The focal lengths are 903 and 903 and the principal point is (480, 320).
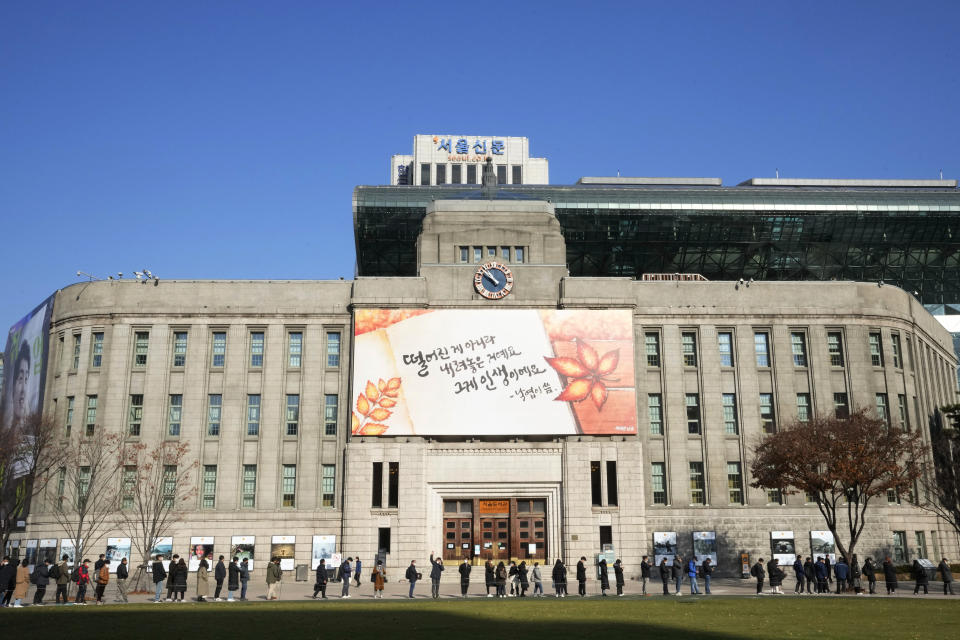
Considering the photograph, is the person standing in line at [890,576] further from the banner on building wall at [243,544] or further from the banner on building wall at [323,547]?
the banner on building wall at [243,544]

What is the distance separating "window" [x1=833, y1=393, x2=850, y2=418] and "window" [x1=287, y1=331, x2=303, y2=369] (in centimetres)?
3737

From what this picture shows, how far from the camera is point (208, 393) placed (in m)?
62.1

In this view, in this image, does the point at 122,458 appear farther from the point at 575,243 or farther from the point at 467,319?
the point at 575,243

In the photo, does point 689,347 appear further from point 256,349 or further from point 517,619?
point 517,619

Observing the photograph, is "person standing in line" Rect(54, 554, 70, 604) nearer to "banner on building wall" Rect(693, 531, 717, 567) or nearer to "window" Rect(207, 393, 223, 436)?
"window" Rect(207, 393, 223, 436)

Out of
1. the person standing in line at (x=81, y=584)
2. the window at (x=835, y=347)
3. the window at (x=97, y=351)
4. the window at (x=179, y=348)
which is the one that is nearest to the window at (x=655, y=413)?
the window at (x=835, y=347)

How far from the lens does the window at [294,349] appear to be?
6312cm

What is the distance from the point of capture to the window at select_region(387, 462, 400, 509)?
58.8 m

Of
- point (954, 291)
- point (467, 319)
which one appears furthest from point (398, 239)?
point (954, 291)

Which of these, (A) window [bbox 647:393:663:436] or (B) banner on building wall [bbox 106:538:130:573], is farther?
(A) window [bbox 647:393:663:436]

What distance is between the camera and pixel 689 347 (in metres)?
64.4

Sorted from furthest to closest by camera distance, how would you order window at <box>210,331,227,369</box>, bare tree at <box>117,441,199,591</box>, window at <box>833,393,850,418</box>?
window at <box>210,331,227,369</box>, window at <box>833,393,850,418</box>, bare tree at <box>117,441,199,591</box>

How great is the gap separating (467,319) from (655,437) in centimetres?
1536

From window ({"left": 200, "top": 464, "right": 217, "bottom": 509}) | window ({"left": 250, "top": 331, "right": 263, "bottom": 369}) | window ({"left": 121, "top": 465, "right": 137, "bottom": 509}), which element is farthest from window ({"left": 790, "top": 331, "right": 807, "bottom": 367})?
window ({"left": 121, "top": 465, "right": 137, "bottom": 509})
